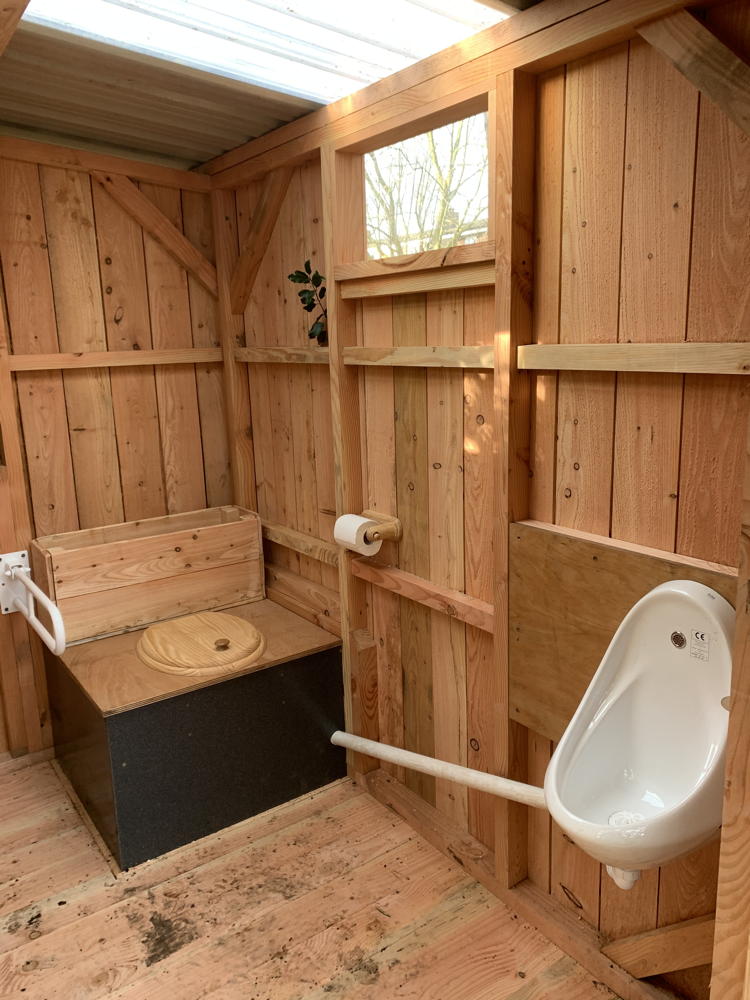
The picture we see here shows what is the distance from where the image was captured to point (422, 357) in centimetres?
205

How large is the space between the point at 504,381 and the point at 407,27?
879 millimetres

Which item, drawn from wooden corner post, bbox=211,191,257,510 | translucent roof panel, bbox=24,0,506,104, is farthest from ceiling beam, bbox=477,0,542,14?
wooden corner post, bbox=211,191,257,510

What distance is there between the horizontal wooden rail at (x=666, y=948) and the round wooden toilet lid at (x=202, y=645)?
1264 mm

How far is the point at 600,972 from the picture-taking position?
1.80 m

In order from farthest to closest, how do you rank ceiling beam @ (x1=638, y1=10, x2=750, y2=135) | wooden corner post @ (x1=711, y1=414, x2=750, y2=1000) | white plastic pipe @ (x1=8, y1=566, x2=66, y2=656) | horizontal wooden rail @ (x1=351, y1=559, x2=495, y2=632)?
white plastic pipe @ (x1=8, y1=566, x2=66, y2=656), horizontal wooden rail @ (x1=351, y1=559, x2=495, y2=632), ceiling beam @ (x1=638, y1=10, x2=750, y2=135), wooden corner post @ (x1=711, y1=414, x2=750, y2=1000)

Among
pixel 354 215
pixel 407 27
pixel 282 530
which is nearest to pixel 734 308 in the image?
pixel 407 27

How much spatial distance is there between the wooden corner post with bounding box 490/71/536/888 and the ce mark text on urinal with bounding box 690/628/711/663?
517 millimetres

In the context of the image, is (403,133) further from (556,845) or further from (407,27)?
(556,845)

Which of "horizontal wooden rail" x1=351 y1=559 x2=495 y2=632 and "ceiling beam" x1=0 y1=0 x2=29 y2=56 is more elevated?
"ceiling beam" x1=0 y1=0 x2=29 y2=56

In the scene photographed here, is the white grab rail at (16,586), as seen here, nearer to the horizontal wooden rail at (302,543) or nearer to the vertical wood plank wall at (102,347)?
the vertical wood plank wall at (102,347)

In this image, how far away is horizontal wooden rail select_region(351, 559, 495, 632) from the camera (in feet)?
6.57

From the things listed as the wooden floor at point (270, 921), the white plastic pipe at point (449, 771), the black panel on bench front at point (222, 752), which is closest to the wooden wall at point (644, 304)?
the white plastic pipe at point (449, 771)

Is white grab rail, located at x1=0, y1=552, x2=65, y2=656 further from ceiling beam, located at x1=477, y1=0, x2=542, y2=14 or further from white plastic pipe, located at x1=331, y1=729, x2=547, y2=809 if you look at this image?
ceiling beam, located at x1=477, y1=0, x2=542, y2=14

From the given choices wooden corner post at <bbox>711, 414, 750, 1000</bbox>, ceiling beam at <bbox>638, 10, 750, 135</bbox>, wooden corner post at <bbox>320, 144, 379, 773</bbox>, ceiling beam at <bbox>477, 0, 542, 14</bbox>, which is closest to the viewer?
wooden corner post at <bbox>711, 414, 750, 1000</bbox>
